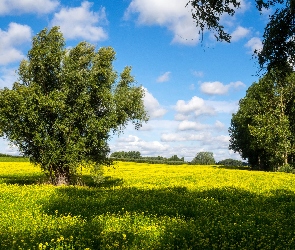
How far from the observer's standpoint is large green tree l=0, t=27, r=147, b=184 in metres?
27.1

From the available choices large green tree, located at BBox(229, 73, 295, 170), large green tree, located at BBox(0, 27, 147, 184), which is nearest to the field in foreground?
large green tree, located at BBox(0, 27, 147, 184)

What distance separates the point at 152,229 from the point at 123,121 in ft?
60.5

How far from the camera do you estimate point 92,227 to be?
39.0ft

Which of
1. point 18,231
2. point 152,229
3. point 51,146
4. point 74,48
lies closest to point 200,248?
point 152,229

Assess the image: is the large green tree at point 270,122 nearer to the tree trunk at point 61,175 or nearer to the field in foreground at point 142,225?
the tree trunk at point 61,175

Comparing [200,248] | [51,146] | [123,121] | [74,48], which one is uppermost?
[74,48]

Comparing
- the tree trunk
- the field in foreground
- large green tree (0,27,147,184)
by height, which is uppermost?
large green tree (0,27,147,184)

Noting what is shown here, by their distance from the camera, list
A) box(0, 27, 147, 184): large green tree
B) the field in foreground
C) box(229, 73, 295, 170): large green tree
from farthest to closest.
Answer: box(229, 73, 295, 170): large green tree < box(0, 27, 147, 184): large green tree < the field in foreground

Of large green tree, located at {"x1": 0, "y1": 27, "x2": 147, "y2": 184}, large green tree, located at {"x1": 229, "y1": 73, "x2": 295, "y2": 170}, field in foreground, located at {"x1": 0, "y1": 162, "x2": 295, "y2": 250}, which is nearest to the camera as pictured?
field in foreground, located at {"x1": 0, "y1": 162, "x2": 295, "y2": 250}

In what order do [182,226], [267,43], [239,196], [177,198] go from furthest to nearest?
[239,196], [177,198], [267,43], [182,226]

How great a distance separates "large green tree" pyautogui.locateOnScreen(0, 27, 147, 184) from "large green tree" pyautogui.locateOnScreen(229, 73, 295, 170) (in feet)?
104

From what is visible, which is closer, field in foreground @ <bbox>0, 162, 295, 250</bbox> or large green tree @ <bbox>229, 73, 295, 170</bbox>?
field in foreground @ <bbox>0, 162, 295, 250</bbox>

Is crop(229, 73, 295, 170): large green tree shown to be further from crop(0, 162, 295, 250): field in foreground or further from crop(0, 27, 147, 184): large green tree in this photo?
crop(0, 162, 295, 250): field in foreground

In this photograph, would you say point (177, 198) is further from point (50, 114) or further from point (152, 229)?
point (50, 114)
